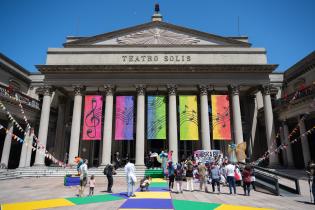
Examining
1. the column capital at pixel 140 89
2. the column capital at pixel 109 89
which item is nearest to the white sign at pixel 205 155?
the column capital at pixel 140 89

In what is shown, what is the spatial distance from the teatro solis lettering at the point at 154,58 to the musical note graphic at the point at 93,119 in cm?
678

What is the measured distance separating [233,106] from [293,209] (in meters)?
19.3

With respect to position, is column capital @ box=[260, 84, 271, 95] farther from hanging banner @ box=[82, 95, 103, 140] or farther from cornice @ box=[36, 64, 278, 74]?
hanging banner @ box=[82, 95, 103, 140]

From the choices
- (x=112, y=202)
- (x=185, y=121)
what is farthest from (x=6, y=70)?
(x=112, y=202)

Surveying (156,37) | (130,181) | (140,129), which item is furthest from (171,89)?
(130,181)

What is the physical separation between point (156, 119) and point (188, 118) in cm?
362

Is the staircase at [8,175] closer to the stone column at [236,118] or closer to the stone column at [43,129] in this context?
the stone column at [43,129]

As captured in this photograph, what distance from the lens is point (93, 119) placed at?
26.9 m

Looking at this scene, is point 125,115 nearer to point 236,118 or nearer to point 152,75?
point 152,75

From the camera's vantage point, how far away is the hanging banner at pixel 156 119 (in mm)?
26562

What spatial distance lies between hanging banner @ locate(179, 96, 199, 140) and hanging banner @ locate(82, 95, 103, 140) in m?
9.20

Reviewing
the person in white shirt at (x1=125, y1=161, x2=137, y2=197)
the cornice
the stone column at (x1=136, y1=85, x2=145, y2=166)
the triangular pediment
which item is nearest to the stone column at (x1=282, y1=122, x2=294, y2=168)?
the cornice

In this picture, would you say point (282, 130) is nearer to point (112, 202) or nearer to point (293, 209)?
point (293, 209)

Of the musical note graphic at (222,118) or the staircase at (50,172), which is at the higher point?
the musical note graphic at (222,118)
